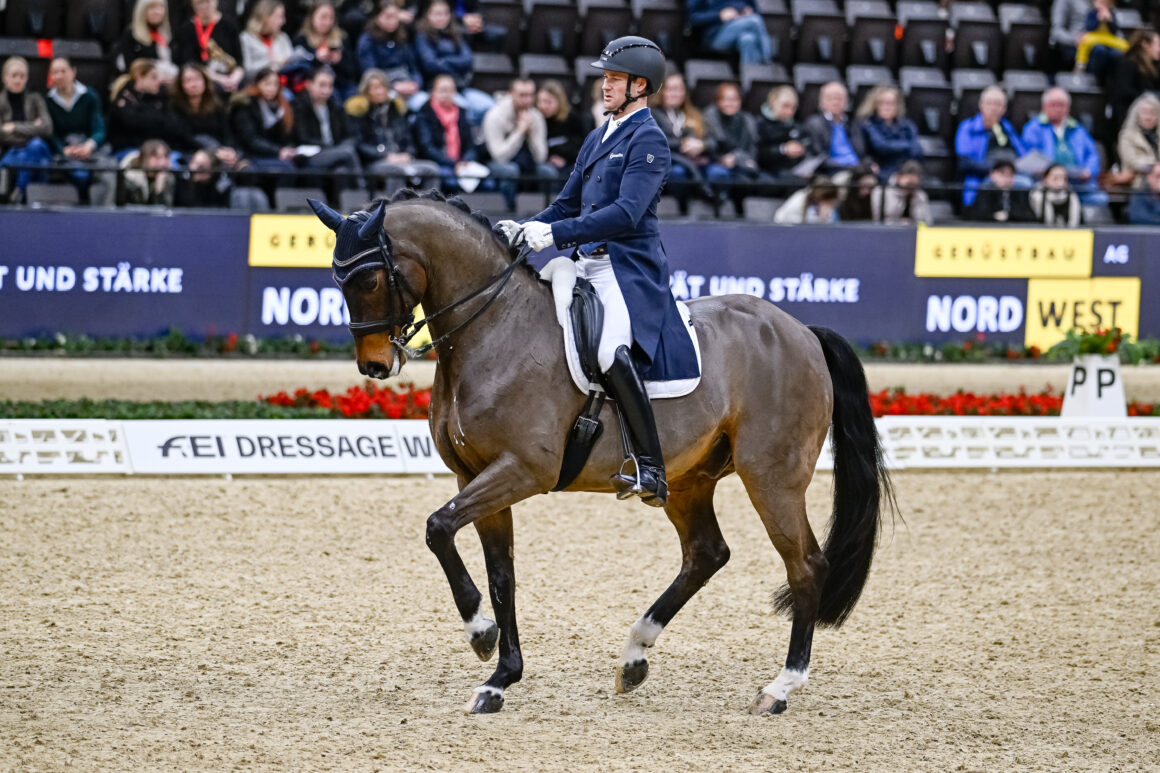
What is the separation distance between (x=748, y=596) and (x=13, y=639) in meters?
3.24

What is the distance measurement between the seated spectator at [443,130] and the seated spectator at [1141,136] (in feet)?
22.3

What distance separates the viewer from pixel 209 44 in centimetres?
1255

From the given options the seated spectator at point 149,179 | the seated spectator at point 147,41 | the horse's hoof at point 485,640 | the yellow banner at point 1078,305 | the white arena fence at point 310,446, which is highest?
the seated spectator at point 147,41

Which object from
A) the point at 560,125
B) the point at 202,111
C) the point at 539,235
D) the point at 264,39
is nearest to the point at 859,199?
the point at 560,125

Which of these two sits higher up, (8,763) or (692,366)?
(692,366)

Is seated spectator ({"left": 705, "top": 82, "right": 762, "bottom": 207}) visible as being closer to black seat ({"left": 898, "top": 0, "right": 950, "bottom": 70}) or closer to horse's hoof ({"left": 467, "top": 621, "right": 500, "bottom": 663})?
black seat ({"left": 898, "top": 0, "right": 950, "bottom": 70})

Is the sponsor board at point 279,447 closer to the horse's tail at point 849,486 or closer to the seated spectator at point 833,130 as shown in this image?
the horse's tail at point 849,486

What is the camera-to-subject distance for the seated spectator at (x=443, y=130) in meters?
12.5

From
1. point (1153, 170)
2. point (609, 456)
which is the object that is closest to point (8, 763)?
point (609, 456)

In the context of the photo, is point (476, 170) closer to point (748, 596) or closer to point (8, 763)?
point (748, 596)

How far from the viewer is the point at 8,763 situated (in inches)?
161

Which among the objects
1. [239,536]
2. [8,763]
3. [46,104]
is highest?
[46,104]

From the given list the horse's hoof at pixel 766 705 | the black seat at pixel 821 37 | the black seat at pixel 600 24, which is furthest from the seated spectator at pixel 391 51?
the horse's hoof at pixel 766 705

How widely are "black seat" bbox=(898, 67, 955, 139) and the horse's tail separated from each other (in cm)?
997
